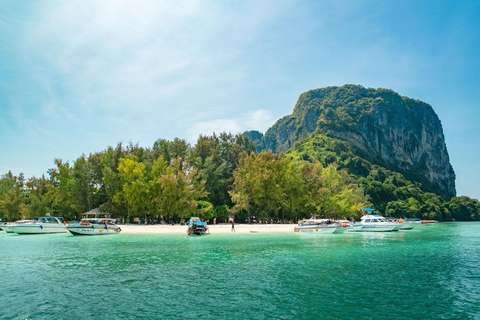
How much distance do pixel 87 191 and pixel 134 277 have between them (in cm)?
6302

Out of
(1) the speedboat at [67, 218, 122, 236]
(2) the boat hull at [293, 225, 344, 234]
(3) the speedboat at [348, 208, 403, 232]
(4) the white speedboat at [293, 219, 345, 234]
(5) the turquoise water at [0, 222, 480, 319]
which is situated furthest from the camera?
(3) the speedboat at [348, 208, 403, 232]

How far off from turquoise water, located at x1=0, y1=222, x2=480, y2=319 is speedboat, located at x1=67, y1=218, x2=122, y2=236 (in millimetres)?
27874

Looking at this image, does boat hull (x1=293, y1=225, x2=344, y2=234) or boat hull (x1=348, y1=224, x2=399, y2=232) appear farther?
boat hull (x1=348, y1=224, x2=399, y2=232)

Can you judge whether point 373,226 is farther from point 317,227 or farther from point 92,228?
point 92,228

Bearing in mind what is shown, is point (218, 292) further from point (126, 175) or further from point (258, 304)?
point (126, 175)

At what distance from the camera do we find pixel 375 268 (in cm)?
2086

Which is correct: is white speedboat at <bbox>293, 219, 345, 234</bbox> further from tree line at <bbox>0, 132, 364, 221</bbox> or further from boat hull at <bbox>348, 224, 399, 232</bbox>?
tree line at <bbox>0, 132, 364, 221</bbox>

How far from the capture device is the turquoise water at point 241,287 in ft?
40.2

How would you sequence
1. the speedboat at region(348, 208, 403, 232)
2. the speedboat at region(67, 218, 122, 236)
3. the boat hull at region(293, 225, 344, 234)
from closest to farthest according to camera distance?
the speedboat at region(67, 218, 122, 236) → the boat hull at region(293, 225, 344, 234) → the speedboat at region(348, 208, 403, 232)

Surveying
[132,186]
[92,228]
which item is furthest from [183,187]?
[92,228]

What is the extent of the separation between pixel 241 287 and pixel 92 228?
149 ft

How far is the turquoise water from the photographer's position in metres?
12.3

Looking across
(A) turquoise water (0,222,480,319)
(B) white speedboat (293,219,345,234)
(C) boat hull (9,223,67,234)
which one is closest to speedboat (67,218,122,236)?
(C) boat hull (9,223,67,234)

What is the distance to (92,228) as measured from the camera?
53.2m
